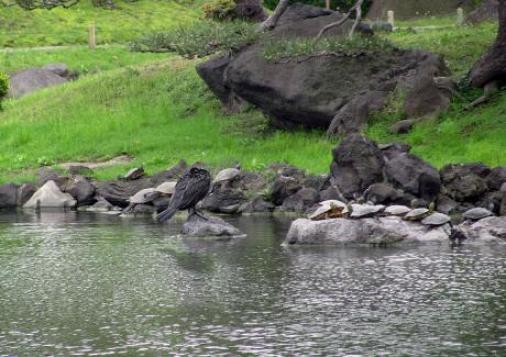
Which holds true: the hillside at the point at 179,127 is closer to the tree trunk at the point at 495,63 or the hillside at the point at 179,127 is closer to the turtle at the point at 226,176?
the tree trunk at the point at 495,63

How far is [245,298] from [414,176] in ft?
38.6

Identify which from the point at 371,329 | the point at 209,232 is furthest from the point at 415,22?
the point at 371,329

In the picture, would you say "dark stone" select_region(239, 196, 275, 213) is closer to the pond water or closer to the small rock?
the small rock

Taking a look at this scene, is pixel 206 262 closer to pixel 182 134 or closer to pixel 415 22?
pixel 182 134

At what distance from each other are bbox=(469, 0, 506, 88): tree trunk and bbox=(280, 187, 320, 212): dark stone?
29.3 ft

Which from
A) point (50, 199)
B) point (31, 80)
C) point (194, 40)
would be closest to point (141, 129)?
point (194, 40)

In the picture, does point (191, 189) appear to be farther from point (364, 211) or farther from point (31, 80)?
point (31, 80)

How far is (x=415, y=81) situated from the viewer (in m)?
38.1

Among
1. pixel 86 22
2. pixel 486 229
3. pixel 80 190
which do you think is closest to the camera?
pixel 486 229

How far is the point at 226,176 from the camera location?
3425 cm

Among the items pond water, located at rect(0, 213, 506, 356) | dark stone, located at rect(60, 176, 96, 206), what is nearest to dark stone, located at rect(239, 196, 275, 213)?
pond water, located at rect(0, 213, 506, 356)

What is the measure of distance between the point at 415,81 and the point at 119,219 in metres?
12.1

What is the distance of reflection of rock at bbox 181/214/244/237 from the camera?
2633cm

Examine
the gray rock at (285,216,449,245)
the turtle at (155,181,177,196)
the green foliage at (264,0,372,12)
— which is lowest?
the gray rock at (285,216,449,245)
